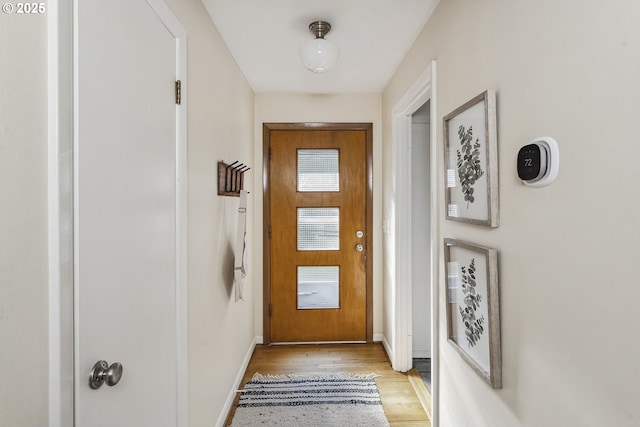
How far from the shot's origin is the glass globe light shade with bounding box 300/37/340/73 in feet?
6.46

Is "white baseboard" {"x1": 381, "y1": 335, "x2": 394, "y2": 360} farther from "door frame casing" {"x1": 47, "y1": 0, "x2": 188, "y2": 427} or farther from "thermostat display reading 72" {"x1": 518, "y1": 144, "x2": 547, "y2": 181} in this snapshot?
"door frame casing" {"x1": 47, "y1": 0, "x2": 188, "y2": 427}

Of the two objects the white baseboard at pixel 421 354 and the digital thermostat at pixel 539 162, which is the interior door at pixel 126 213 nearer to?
the digital thermostat at pixel 539 162

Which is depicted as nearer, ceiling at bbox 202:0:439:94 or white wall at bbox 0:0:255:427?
white wall at bbox 0:0:255:427

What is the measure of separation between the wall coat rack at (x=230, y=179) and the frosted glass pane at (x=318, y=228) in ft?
2.73

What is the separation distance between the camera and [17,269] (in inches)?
27.0

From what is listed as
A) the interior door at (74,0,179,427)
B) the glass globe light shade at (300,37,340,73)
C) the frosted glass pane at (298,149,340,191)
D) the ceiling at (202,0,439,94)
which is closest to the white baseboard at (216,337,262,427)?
the interior door at (74,0,179,427)

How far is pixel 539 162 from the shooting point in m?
0.93

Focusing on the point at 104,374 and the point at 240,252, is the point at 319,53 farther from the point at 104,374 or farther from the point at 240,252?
the point at 104,374

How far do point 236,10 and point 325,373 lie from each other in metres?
2.57

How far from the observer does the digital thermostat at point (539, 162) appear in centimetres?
90

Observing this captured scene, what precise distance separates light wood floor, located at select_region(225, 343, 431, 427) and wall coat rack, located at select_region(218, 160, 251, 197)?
1.44 meters

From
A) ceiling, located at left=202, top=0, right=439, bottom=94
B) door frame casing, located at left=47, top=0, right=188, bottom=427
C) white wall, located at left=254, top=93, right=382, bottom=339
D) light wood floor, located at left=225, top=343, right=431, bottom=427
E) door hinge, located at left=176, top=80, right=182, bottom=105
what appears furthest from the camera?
white wall, located at left=254, top=93, right=382, bottom=339

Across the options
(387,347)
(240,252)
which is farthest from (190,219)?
(387,347)

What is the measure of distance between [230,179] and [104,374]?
154cm
